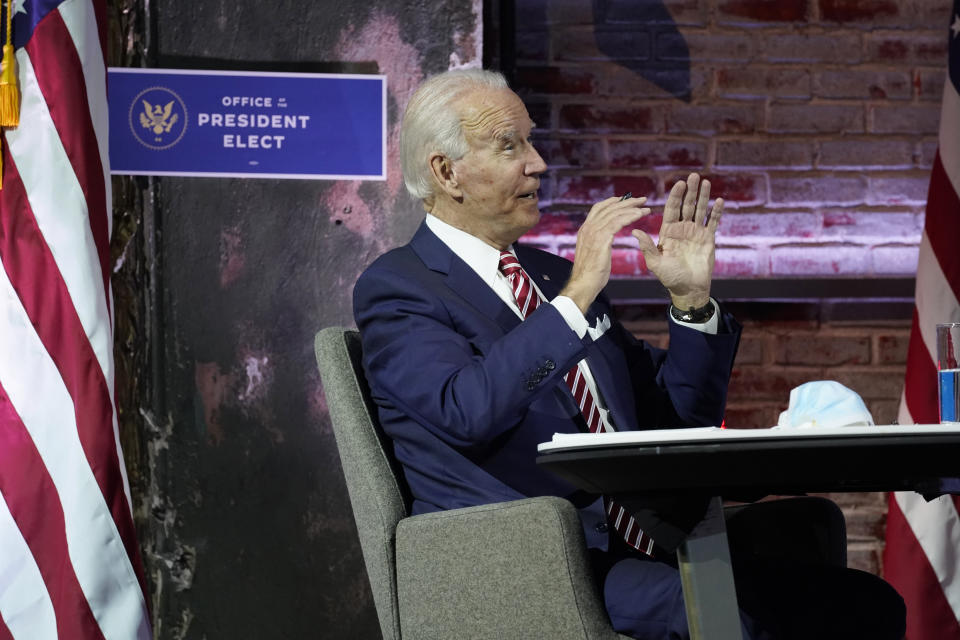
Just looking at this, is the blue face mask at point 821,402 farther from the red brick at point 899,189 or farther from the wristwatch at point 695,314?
the red brick at point 899,189

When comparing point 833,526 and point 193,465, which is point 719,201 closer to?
point 833,526

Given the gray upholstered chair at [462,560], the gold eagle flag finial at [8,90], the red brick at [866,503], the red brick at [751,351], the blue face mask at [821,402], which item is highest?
the gold eagle flag finial at [8,90]

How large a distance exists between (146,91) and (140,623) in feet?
3.87

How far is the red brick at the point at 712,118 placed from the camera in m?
3.01

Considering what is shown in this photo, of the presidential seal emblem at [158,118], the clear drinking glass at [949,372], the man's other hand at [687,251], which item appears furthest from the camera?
the presidential seal emblem at [158,118]

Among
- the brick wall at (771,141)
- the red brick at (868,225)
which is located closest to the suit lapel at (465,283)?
the brick wall at (771,141)

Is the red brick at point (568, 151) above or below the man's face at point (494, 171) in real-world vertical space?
below

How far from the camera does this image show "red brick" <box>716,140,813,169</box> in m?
3.02

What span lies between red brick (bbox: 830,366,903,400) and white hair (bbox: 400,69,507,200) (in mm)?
1558

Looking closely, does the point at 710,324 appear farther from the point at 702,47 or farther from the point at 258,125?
the point at 702,47

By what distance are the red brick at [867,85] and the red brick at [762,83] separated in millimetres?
70

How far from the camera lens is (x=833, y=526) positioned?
70.0 inches

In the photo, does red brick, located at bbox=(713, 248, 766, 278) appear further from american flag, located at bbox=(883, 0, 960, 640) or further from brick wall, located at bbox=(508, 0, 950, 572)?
american flag, located at bbox=(883, 0, 960, 640)

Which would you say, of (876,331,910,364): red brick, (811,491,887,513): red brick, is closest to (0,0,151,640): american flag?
(811,491,887,513): red brick
